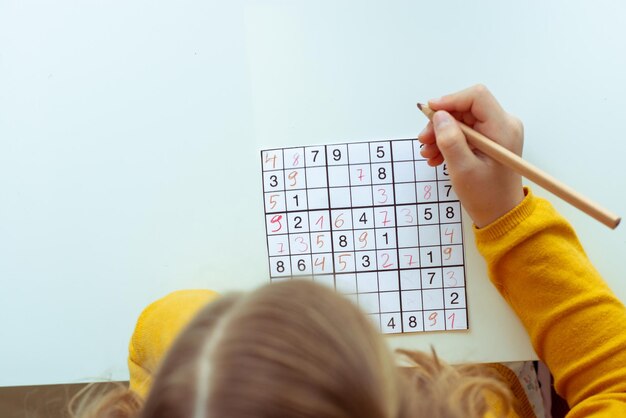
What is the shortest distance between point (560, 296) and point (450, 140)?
23cm

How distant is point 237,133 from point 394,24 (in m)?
0.24

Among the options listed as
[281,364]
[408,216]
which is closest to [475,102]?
[408,216]

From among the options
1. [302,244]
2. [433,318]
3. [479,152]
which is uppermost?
[479,152]

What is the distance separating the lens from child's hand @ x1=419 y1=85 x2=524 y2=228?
0.59 metres

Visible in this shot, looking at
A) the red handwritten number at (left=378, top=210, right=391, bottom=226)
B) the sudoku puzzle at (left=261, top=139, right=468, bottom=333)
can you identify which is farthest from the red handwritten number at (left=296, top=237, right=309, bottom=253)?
the red handwritten number at (left=378, top=210, right=391, bottom=226)

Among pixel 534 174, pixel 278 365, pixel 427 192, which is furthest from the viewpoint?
pixel 427 192

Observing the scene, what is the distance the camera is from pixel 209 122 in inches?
25.8

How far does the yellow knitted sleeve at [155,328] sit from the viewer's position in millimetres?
625

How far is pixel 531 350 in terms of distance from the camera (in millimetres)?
647

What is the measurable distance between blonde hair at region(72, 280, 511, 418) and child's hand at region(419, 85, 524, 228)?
0.89 ft

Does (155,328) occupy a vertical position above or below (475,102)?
below

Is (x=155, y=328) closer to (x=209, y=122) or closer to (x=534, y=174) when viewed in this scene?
(x=209, y=122)

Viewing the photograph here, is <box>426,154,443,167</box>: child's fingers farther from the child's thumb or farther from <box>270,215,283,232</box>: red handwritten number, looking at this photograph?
<box>270,215,283,232</box>: red handwritten number

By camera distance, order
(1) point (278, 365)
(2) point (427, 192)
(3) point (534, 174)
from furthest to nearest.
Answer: (2) point (427, 192)
(3) point (534, 174)
(1) point (278, 365)
